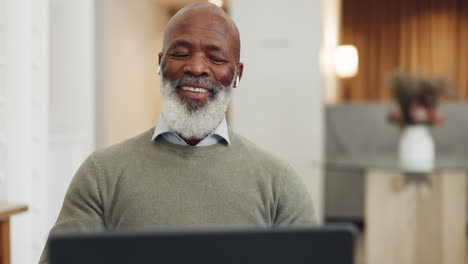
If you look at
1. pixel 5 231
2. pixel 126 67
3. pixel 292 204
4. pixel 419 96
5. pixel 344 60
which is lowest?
pixel 5 231

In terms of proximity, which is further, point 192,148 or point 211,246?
point 192,148

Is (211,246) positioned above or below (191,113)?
below

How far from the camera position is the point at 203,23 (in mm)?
1256

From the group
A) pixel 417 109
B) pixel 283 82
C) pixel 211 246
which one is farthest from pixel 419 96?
pixel 211 246

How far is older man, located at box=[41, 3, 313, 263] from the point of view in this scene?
1.20 m

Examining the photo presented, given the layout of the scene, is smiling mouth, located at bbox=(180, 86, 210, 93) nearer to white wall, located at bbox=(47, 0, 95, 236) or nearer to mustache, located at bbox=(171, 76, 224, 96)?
mustache, located at bbox=(171, 76, 224, 96)

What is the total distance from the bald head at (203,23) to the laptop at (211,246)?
68 cm

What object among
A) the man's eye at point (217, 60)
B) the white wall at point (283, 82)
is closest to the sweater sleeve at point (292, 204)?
the man's eye at point (217, 60)

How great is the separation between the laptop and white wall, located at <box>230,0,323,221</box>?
4773 millimetres

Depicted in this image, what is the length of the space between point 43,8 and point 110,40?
1.96m

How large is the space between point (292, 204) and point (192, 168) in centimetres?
22

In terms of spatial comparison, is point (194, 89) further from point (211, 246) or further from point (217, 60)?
point (211, 246)

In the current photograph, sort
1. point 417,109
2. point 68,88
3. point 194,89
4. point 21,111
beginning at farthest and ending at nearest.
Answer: point 68,88 → point 417,109 → point 21,111 → point 194,89

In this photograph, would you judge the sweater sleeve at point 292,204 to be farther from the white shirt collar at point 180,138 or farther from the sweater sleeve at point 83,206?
the sweater sleeve at point 83,206
